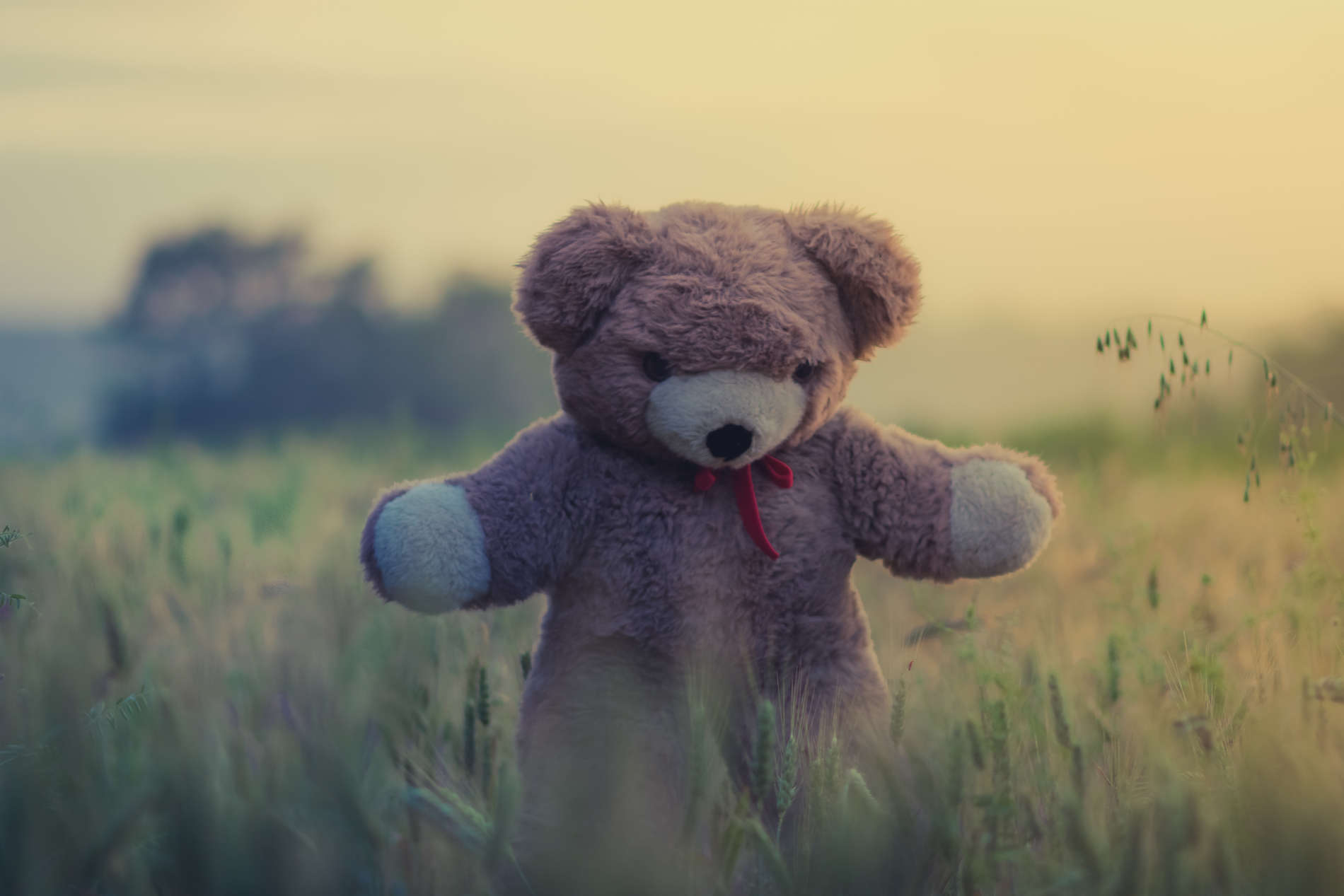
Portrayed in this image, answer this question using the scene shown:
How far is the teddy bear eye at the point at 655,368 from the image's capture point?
1267 mm

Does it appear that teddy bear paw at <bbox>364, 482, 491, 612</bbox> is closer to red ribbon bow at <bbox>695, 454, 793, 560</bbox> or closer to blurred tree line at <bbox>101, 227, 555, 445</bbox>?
red ribbon bow at <bbox>695, 454, 793, 560</bbox>

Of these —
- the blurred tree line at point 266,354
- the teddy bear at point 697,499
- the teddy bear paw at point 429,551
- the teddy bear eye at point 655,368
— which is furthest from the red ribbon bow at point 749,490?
the blurred tree line at point 266,354

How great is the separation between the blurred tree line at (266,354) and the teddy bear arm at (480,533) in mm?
3167

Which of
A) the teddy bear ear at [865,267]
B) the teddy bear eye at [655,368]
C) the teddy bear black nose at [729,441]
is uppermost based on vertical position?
the teddy bear ear at [865,267]

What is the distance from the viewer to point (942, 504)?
1.36 m

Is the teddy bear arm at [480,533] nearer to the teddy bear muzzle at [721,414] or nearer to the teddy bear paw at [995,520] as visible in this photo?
the teddy bear muzzle at [721,414]

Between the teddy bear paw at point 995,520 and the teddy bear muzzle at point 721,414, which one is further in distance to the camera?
the teddy bear paw at point 995,520

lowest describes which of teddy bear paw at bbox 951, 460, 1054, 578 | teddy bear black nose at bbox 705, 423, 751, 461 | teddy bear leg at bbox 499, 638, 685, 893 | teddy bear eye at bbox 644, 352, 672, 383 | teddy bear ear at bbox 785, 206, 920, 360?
teddy bear leg at bbox 499, 638, 685, 893

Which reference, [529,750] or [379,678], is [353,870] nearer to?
[379,678]

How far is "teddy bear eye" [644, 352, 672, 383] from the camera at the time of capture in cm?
127

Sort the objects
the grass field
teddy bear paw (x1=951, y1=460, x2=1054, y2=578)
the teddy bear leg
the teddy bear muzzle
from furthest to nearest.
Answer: teddy bear paw (x1=951, y1=460, x2=1054, y2=578) → the teddy bear muzzle → the teddy bear leg → the grass field

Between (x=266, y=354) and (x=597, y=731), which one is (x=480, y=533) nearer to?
(x=597, y=731)

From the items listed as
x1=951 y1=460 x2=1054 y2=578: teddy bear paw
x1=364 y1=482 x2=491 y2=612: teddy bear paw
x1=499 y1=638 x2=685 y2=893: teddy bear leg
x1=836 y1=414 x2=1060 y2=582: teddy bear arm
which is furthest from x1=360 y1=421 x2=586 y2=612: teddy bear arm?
x1=951 y1=460 x2=1054 y2=578: teddy bear paw

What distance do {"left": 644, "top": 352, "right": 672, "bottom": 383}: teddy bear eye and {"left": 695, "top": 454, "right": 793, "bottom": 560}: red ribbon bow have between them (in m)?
0.12
